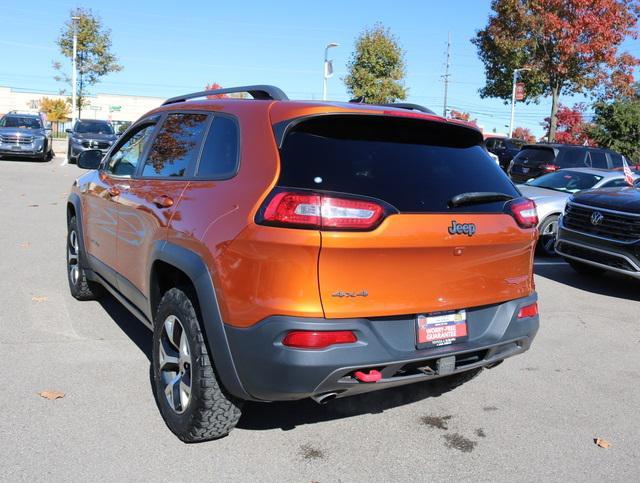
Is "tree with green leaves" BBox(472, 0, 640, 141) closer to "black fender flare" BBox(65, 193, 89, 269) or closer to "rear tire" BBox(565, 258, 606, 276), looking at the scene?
"rear tire" BBox(565, 258, 606, 276)

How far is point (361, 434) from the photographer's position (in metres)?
3.42

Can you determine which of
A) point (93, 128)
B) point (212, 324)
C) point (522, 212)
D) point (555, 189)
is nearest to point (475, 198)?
→ point (522, 212)

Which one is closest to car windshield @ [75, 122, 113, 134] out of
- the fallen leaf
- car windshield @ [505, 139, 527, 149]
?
car windshield @ [505, 139, 527, 149]

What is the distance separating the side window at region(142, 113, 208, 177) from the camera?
353cm

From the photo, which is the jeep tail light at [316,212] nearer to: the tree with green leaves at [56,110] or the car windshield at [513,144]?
the car windshield at [513,144]

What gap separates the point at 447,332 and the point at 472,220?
22.9 inches

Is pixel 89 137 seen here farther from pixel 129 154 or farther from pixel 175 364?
pixel 175 364

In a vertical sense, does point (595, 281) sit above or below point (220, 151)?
below

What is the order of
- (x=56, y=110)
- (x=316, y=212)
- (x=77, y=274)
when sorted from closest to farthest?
(x=316, y=212) < (x=77, y=274) < (x=56, y=110)

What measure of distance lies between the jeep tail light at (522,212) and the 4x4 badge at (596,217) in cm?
445

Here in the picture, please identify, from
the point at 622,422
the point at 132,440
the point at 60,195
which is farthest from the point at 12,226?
the point at 622,422

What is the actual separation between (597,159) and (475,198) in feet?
50.3

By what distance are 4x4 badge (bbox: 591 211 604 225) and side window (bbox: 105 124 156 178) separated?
18.3 feet

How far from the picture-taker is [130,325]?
5.07 meters
